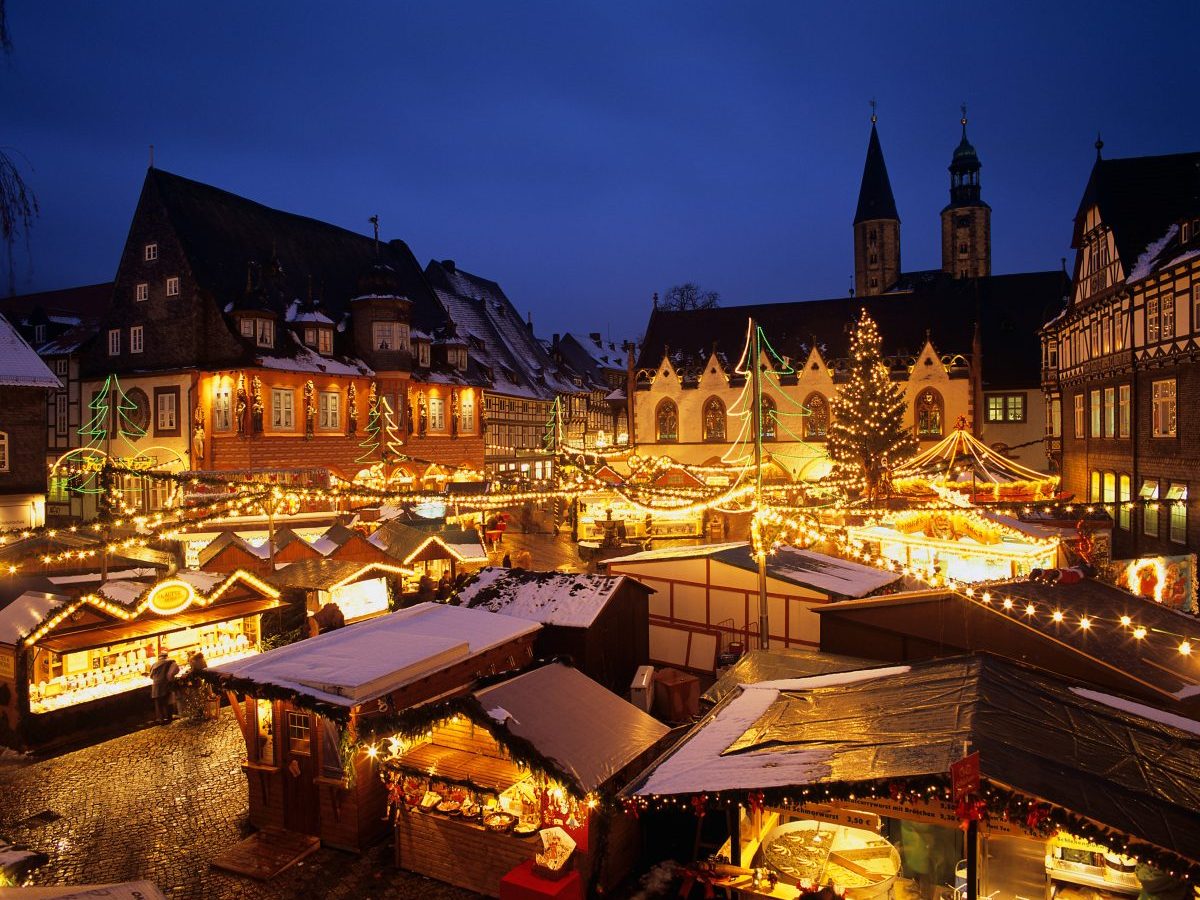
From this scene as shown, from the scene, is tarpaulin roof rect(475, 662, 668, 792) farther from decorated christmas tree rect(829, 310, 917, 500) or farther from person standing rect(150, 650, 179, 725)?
decorated christmas tree rect(829, 310, 917, 500)

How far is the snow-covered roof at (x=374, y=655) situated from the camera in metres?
8.95

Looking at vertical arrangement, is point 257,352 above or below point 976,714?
above

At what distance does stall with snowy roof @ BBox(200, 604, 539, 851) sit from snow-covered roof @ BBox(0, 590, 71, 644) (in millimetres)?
4747

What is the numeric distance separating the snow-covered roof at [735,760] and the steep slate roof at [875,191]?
71.1 metres

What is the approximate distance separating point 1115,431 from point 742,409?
71.3ft

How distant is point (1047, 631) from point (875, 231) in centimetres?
6870

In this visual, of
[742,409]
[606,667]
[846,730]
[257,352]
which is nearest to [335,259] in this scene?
[257,352]

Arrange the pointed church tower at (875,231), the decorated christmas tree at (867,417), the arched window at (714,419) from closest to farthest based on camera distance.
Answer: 1. the decorated christmas tree at (867,417)
2. the arched window at (714,419)
3. the pointed church tower at (875,231)

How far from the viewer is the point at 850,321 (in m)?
47.8

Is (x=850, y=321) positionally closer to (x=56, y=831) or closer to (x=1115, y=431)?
(x=1115, y=431)

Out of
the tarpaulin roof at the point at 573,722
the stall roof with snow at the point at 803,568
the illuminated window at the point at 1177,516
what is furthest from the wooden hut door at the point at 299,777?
the illuminated window at the point at 1177,516

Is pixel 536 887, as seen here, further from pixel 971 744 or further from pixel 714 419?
pixel 714 419

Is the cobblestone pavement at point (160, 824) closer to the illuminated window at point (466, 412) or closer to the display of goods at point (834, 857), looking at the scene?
the display of goods at point (834, 857)

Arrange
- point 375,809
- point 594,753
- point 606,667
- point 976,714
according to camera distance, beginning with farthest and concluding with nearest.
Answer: point 606,667, point 375,809, point 594,753, point 976,714
